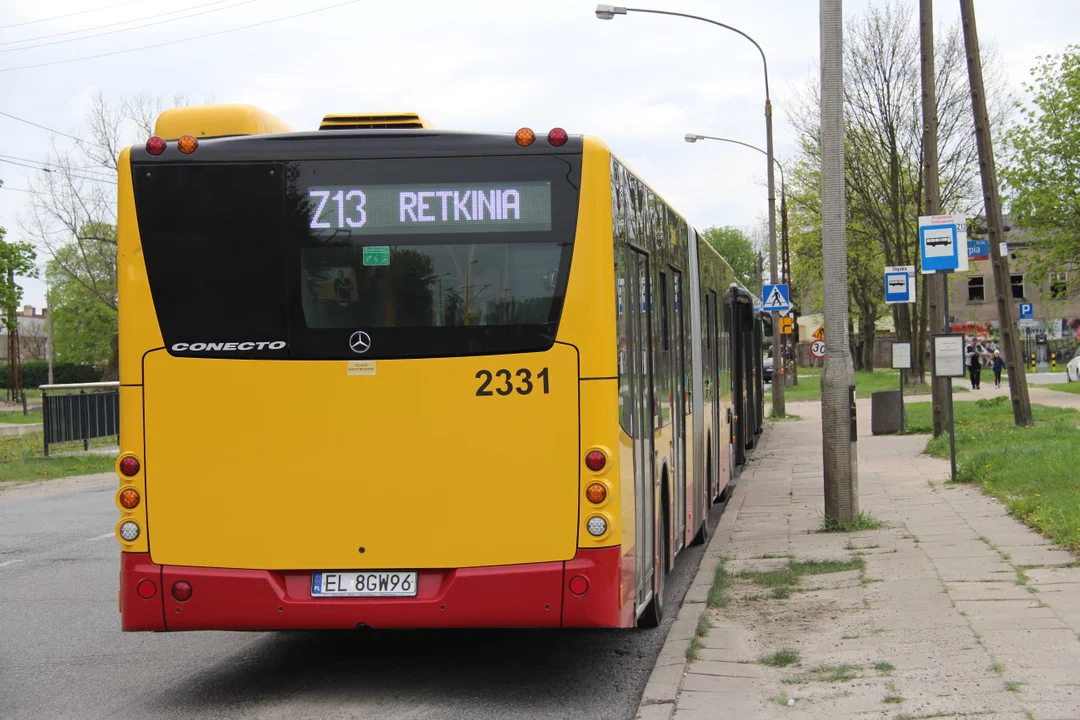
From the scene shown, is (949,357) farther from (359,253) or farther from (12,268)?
(12,268)

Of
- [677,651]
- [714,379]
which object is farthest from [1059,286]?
[677,651]

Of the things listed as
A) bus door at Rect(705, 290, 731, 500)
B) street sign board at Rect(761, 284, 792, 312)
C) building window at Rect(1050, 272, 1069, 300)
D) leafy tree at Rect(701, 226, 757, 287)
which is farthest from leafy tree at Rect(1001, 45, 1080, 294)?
leafy tree at Rect(701, 226, 757, 287)

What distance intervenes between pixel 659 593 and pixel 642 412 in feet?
4.77

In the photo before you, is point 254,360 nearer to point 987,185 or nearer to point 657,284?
point 657,284

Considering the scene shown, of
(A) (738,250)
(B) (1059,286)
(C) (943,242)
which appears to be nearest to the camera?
(C) (943,242)

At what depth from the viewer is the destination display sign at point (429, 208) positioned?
669 centimetres

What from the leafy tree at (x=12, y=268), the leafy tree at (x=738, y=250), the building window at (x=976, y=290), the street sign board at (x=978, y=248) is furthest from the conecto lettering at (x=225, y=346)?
the leafy tree at (x=738, y=250)

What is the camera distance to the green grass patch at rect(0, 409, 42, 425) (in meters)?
48.0

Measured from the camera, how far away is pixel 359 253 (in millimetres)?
6746

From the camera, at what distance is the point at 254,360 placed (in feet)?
22.2

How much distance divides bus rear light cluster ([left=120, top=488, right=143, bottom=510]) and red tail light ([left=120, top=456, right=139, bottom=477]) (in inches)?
3.3

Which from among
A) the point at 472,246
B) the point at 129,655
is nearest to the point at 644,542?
the point at 472,246

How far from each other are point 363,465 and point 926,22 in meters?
17.5

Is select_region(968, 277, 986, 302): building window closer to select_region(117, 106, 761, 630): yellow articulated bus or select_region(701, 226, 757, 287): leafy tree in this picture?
select_region(701, 226, 757, 287): leafy tree
